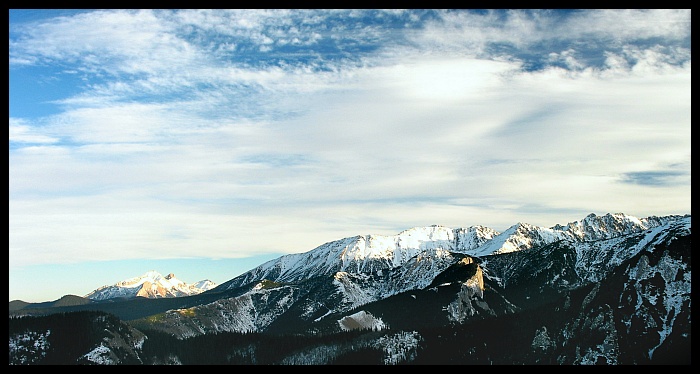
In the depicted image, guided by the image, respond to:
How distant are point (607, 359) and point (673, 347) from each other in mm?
16909
